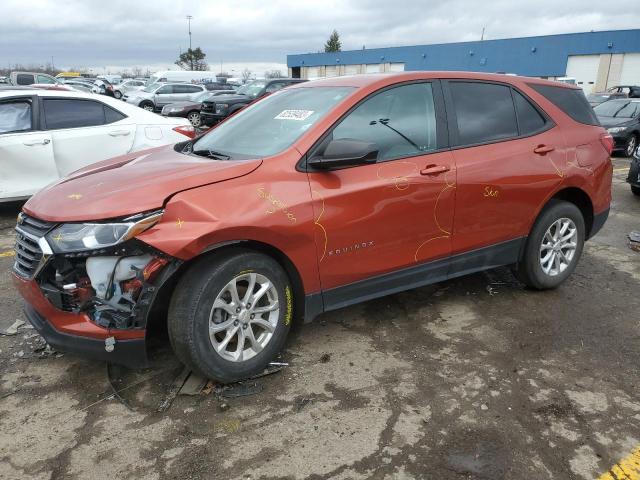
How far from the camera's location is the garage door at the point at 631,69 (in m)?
37.1

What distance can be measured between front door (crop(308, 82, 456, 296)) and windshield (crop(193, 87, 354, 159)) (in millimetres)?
214

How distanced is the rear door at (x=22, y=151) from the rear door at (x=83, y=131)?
0.37ft

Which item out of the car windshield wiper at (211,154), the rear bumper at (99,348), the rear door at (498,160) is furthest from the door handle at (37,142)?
the rear door at (498,160)

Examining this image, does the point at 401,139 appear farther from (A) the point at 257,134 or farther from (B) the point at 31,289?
(B) the point at 31,289

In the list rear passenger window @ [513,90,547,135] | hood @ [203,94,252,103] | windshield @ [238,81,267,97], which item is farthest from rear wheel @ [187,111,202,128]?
rear passenger window @ [513,90,547,135]

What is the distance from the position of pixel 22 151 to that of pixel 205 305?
15.3 feet

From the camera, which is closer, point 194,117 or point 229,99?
point 229,99

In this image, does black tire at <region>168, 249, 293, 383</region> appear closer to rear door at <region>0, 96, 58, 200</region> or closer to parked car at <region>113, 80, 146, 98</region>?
rear door at <region>0, 96, 58, 200</region>

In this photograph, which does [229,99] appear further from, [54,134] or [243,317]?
[243,317]

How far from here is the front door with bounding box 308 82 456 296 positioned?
3.08 m

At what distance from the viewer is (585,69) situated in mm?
40188

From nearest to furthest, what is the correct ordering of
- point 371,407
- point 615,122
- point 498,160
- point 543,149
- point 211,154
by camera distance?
point 371,407 → point 211,154 → point 498,160 → point 543,149 → point 615,122

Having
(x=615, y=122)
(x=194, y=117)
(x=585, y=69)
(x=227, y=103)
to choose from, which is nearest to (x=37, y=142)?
(x=227, y=103)

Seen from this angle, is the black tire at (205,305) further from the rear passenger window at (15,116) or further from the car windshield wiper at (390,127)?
the rear passenger window at (15,116)
